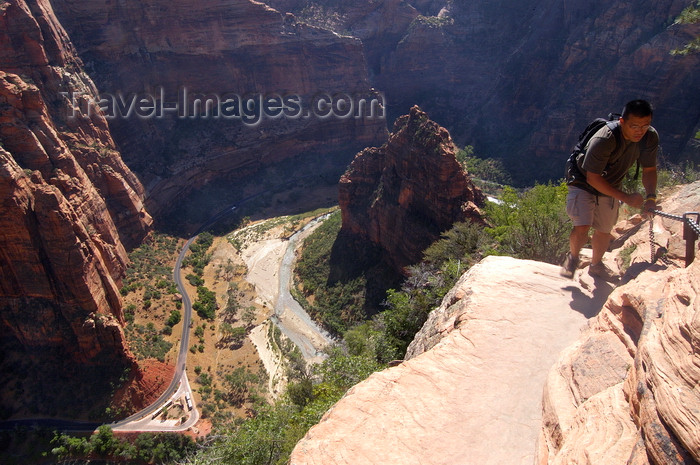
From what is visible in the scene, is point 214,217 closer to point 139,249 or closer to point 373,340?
point 139,249

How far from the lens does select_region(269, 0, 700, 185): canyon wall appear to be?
48.4 metres

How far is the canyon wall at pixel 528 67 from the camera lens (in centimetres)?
4838

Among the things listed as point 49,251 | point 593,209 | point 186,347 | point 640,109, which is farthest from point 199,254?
point 640,109

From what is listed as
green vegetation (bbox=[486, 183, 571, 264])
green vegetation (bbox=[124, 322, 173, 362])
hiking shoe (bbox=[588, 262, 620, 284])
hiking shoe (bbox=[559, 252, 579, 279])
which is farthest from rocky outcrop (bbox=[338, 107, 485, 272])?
green vegetation (bbox=[124, 322, 173, 362])

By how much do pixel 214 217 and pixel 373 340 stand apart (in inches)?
1856

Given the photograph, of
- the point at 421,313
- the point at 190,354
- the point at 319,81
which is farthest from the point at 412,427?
the point at 319,81

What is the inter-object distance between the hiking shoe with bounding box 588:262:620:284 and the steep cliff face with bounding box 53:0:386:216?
51109mm

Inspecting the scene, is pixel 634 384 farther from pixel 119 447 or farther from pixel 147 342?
pixel 147 342

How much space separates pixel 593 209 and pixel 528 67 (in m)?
72.1

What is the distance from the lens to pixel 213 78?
6438 centimetres

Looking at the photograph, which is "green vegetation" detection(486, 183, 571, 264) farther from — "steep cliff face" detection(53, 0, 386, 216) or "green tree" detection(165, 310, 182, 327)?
"steep cliff face" detection(53, 0, 386, 216)

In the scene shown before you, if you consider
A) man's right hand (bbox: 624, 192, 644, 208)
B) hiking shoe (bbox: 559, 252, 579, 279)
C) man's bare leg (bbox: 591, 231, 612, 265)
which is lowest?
hiking shoe (bbox: 559, 252, 579, 279)

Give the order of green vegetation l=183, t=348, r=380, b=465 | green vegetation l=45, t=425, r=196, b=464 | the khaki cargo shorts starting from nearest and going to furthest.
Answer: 1. the khaki cargo shorts
2. green vegetation l=183, t=348, r=380, b=465
3. green vegetation l=45, t=425, r=196, b=464

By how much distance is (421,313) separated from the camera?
1567 cm
